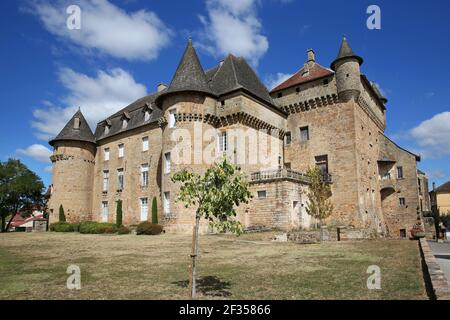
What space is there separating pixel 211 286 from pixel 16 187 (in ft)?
123

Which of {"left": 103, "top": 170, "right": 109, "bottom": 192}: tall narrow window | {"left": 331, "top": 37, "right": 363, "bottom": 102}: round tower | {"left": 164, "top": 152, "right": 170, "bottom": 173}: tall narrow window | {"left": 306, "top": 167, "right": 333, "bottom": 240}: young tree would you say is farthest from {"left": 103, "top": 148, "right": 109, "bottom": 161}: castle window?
{"left": 331, "top": 37, "right": 363, "bottom": 102}: round tower

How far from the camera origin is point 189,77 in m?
28.1

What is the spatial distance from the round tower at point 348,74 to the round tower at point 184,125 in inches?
442

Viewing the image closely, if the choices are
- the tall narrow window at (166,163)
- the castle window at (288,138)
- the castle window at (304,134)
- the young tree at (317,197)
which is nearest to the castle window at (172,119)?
the tall narrow window at (166,163)

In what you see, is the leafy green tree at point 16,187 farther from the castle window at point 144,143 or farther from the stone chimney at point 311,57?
the stone chimney at point 311,57

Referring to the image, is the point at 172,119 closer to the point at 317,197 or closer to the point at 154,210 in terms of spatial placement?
the point at 154,210

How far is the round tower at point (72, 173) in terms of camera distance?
36656mm

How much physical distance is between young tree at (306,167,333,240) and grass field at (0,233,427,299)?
43.8 feet

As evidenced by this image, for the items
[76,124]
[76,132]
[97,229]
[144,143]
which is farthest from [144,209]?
[76,124]

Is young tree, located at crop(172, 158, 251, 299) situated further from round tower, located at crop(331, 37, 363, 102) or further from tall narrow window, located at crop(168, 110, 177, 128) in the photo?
round tower, located at crop(331, 37, 363, 102)

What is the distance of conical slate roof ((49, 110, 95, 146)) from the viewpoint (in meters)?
37.6
